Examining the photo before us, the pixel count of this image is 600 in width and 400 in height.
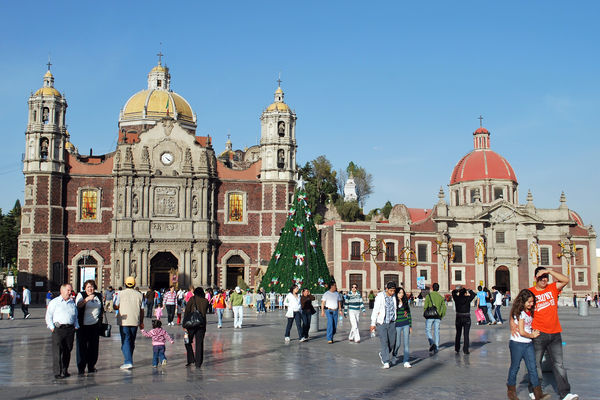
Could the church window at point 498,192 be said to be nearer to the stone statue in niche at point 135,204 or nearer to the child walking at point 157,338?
the stone statue in niche at point 135,204

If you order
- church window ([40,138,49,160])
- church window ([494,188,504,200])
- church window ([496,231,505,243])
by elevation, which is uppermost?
church window ([40,138,49,160])

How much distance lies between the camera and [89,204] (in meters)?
56.0

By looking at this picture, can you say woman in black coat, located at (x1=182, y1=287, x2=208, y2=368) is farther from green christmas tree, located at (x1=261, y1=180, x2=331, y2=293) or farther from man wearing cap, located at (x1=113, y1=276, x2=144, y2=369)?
green christmas tree, located at (x1=261, y1=180, x2=331, y2=293)

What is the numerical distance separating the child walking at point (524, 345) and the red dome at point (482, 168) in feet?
208

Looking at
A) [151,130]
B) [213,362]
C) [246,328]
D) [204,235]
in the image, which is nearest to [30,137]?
[151,130]

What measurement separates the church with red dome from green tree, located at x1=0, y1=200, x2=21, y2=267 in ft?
168

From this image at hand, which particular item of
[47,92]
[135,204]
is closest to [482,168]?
[135,204]

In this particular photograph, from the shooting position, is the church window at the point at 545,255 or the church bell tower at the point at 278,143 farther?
the church window at the point at 545,255

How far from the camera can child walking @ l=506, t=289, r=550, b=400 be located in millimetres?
10594

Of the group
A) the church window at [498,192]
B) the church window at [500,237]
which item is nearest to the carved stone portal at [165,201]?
the church window at [500,237]

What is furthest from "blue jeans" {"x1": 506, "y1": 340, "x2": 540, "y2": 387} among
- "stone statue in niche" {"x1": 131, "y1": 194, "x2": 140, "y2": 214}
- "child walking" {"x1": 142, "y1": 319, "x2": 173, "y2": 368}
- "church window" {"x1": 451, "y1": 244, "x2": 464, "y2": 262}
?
"church window" {"x1": 451, "y1": 244, "x2": 464, "y2": 262}

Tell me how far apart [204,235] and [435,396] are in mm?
45718

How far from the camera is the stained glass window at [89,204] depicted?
55.8 metres

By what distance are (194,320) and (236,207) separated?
43614 millimetres
